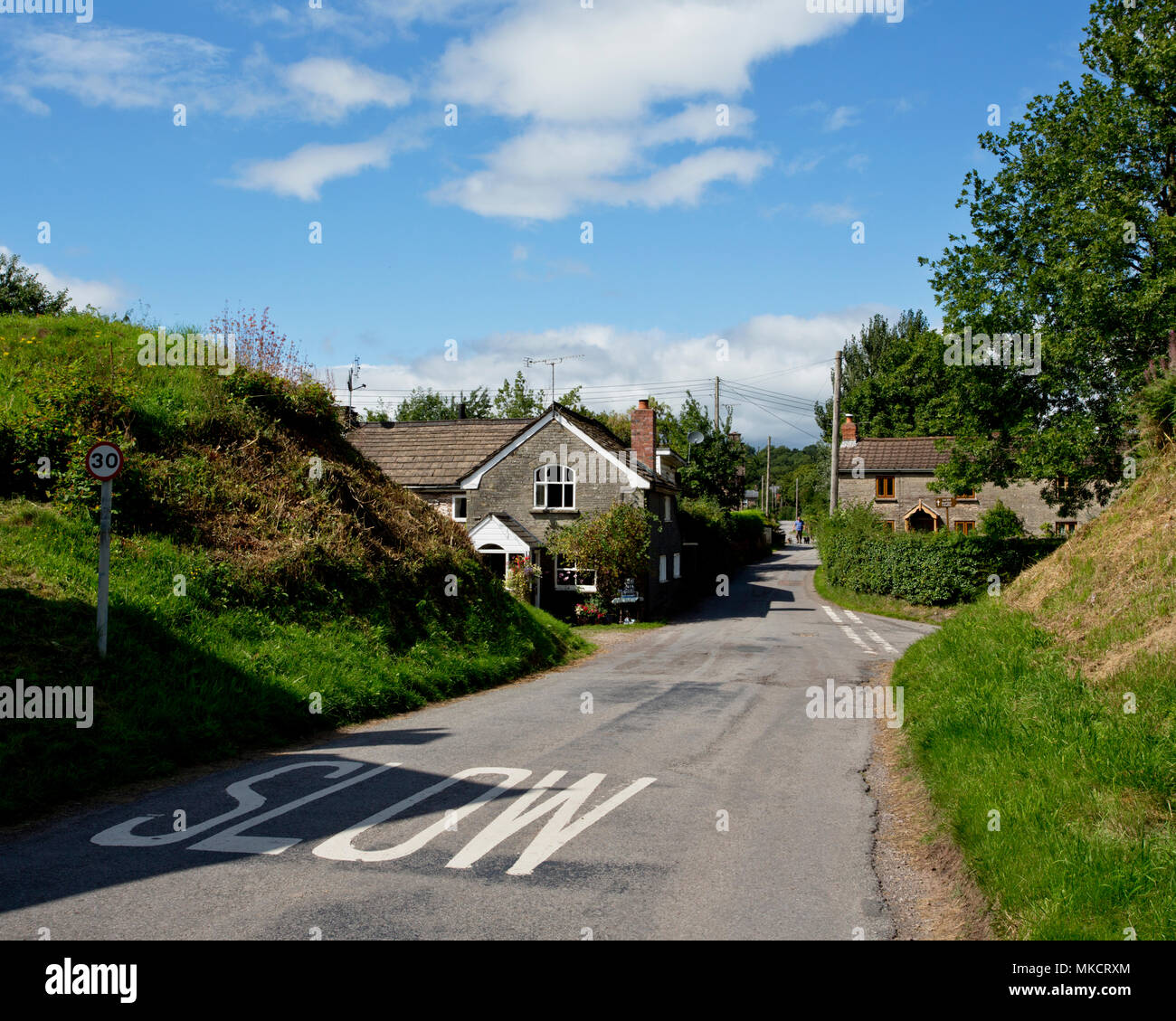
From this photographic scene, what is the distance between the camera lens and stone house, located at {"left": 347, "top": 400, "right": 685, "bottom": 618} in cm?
3234

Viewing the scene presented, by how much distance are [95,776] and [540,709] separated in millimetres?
6550

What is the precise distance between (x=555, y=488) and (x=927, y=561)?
15443 millimetres

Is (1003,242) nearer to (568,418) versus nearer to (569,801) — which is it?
(568,418)

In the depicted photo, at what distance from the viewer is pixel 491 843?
6.71 m

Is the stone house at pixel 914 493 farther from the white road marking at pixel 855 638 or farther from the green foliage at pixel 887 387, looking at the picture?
the white road marking at pixel 855 638

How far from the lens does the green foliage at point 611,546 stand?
102ft

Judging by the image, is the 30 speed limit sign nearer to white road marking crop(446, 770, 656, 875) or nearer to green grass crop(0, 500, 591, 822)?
green grass crop(0, 500, 591, 822)

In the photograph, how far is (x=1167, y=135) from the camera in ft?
86.5

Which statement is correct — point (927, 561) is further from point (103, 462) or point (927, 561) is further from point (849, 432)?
point (103, 462)

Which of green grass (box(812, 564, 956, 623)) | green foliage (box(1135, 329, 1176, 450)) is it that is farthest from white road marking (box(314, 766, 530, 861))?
green grass (box(812, 564, 956, 623))

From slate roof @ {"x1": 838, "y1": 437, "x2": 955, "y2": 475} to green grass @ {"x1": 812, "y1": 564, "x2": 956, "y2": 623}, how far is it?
1412 cm

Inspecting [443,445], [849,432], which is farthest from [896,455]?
[443,445]

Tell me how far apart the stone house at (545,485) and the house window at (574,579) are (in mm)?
34
